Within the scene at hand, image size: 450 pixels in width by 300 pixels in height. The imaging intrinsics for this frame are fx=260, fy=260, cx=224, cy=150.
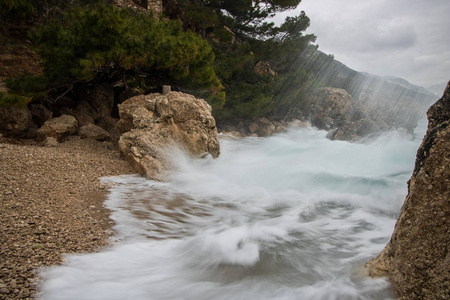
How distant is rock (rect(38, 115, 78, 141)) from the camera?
6.29 metres

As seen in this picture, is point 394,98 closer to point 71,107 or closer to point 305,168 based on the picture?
point 305,168

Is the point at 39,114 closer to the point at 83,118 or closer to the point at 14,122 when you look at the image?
the point at 14,122

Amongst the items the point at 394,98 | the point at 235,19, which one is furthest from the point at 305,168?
the point at 394,98

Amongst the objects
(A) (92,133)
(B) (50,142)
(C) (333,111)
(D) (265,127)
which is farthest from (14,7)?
(C) (333,111)

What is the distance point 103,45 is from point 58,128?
232cm

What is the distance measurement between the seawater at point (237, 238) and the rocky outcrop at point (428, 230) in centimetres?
28

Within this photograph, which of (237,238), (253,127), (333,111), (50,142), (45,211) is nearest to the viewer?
(45,211)

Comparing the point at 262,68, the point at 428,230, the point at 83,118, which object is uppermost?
the point at 262,68

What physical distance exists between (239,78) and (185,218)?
12.3m

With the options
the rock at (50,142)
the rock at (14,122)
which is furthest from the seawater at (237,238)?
the rock at (14,122)

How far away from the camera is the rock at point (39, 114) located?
6.87 metres

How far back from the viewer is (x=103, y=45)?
6.30 meters

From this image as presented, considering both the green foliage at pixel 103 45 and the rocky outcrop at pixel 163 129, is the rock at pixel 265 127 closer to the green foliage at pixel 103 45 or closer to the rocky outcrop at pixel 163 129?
the green foliage at pixel 103 45

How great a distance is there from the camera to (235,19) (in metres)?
15.5
